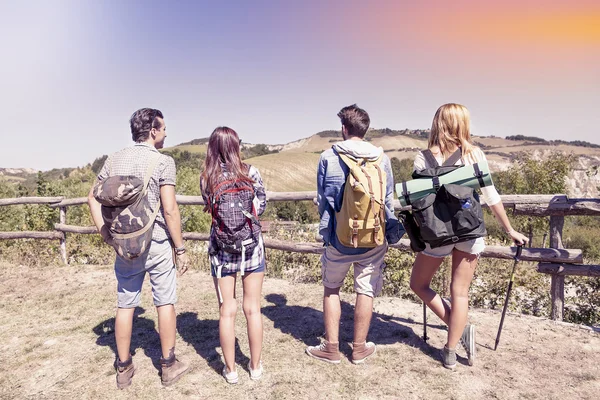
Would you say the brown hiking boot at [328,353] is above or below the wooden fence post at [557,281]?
below

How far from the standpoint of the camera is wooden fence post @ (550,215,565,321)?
4.09 metres

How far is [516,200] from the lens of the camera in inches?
168

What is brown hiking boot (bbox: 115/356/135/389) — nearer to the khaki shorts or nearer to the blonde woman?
the khaki shorts

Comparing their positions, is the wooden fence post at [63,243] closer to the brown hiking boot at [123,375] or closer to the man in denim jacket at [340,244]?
the brown hiking boot at [123,375]

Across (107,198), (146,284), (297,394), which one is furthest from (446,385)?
(146,284)

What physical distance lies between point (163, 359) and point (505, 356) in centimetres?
289

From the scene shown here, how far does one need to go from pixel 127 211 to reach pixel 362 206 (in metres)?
1.59

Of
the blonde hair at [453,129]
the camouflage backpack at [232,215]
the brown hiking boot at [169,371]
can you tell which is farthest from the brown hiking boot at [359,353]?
the blonde hair at [453,129]

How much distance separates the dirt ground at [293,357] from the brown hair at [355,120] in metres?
1.92

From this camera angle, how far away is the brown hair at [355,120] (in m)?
2.90

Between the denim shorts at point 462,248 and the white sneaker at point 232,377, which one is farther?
the white sneaker at point 232,377

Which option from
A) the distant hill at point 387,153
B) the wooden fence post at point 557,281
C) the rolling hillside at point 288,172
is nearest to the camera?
the wooden fence post at point 557,281

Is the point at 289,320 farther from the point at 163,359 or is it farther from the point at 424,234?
the point at 424,234

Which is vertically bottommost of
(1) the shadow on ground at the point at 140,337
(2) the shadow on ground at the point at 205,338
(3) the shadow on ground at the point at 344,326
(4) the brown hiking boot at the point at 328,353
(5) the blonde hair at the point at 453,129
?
(1) the shadow on ground at the point at 140,337
